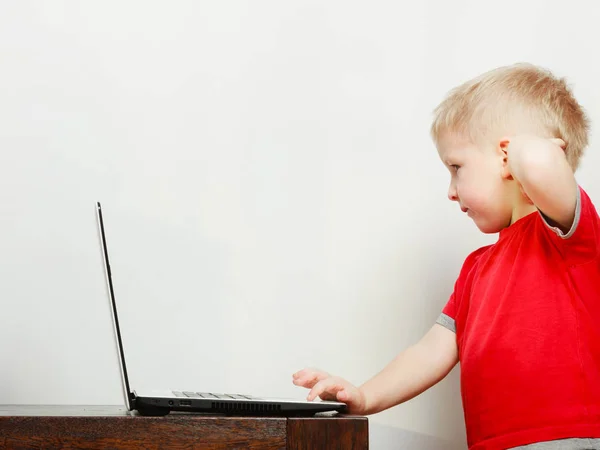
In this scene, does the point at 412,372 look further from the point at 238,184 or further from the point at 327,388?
the point at 238,184

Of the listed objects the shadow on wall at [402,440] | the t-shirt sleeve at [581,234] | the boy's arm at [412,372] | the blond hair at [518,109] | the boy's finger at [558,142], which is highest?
the blond hair at [518,109]

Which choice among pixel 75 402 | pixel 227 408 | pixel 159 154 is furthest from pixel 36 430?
pixel 159 154

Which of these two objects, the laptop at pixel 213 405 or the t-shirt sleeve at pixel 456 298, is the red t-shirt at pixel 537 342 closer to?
the t-shirt sleeve at pixel 456 298

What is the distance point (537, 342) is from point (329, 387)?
29 cm

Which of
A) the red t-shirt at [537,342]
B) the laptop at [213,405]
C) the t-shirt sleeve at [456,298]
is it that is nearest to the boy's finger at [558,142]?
the red t-shirt at [537,342]

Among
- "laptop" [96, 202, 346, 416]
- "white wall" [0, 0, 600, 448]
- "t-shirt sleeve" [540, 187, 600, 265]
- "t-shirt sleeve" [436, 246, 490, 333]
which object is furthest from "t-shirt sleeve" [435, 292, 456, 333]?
"laptop" [96, 202, 346, 416]

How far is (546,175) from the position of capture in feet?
2.49

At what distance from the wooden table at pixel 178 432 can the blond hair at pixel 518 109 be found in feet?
1.86

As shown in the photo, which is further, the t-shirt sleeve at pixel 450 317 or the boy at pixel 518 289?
the t-shirt sleeve at pixel 450 317

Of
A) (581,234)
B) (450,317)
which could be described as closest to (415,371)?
(450,317)

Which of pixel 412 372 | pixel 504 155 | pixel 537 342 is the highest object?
pixel 504 155

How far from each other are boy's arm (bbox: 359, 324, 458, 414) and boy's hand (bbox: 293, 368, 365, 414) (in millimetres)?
126

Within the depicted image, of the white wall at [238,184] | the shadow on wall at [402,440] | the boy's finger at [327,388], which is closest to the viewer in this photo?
the boy's finger at [327,388]

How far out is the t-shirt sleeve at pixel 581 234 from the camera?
790mm
